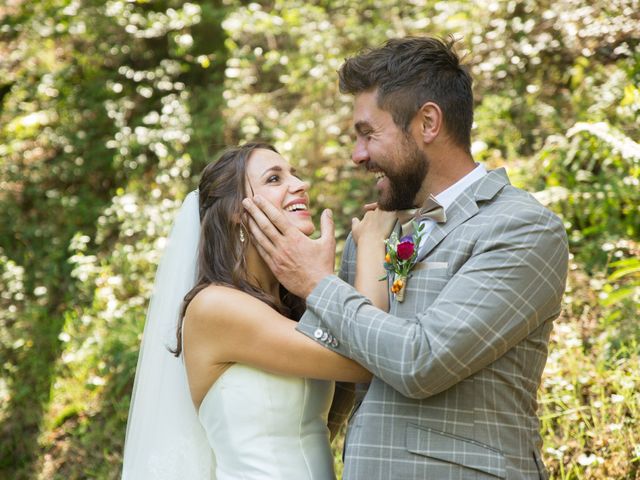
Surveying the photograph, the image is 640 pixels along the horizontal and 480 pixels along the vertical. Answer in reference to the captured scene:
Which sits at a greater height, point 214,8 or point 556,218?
point 556,218

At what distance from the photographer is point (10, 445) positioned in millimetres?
6090

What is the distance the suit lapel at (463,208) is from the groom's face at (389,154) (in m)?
0.21

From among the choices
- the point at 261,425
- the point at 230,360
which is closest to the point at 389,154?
the point at 230,360

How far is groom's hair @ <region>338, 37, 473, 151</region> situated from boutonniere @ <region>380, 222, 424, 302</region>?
1.34ft

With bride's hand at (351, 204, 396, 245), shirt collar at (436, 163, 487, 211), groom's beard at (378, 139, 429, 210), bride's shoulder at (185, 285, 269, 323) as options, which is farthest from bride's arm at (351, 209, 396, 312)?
bride's shoulder at (185, 285, 269, 323)

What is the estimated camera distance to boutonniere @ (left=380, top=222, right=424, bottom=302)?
2.56m

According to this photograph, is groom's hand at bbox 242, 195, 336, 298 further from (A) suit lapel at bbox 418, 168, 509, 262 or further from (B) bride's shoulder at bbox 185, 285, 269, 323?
(A) suit lapel at bbox 418, 168, 509, 262

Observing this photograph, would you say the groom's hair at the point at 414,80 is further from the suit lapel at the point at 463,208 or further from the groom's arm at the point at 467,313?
the groom's arm at the point at 467,313

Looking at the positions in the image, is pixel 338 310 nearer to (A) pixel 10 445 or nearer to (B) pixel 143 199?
(A) pixel 10 445

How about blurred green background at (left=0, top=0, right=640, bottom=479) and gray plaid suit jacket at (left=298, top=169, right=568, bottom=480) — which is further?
blurred green background at (left=0, top=0, right=640, bottom=479)

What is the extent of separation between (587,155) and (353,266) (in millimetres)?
2704

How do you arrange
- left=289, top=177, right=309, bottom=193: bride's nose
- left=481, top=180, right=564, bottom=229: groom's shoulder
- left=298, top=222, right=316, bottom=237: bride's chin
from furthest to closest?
left=289, top=177, right=309, bottom=193: bride's nose
left=298, top=222, right=316, bottom=237: bride's chin
left=481, top=180, right=564, bottom=229: groom's shoulder

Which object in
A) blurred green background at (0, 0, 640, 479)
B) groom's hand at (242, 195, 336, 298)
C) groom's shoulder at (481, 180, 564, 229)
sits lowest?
blurred green background at (0, 0, 640, 479)

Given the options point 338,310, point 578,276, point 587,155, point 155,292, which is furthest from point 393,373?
point 587,155
